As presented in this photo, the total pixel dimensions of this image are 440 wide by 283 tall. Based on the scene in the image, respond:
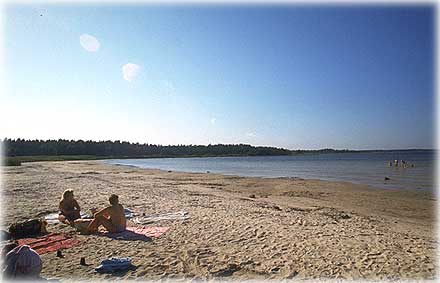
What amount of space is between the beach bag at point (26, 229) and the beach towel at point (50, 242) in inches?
10.3

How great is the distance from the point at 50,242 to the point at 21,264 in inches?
102

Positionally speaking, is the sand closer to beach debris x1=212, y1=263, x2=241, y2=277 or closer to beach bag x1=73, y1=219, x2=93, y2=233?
beach debris x1=212, y1=263, x2=241, y2=277

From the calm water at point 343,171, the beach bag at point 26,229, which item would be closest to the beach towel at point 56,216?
the beach bag at point 26,229

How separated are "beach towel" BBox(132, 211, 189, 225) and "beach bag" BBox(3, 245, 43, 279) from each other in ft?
13.4

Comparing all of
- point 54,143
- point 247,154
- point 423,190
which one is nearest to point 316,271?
point 423,190

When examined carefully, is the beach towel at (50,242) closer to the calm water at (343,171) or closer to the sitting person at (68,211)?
the sitting person at (68,211)

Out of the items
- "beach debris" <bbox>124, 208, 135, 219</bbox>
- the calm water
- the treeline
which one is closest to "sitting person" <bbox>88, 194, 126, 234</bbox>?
"beach debris" <bbox>124, 208, 135, 219</bbox>

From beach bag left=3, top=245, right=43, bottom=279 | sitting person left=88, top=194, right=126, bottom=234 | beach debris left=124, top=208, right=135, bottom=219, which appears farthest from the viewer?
beach debris left=124, top=208, right=135, bottom=219

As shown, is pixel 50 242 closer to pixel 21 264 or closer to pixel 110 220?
pixel 110 220

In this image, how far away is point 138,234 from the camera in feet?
21.7

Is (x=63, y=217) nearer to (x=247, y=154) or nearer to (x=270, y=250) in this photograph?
(x=270, y=250)

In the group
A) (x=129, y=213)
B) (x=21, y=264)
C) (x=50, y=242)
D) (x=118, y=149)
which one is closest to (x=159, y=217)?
(x=129, y=213)

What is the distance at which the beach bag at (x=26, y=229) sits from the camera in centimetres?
631

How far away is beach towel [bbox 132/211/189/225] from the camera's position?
795 cm
